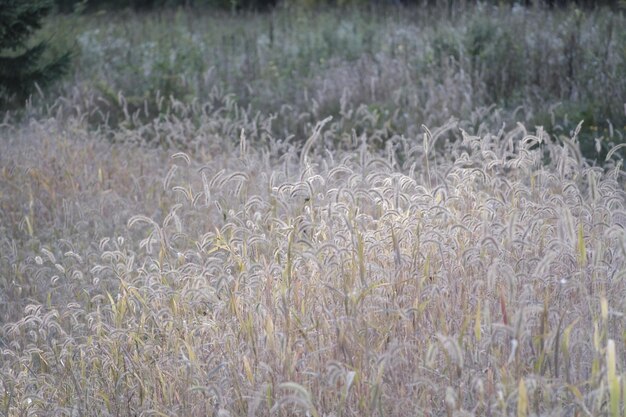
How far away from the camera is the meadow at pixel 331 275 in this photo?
3.28 m

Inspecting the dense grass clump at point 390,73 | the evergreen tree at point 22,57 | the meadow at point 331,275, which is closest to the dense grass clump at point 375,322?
the meadow at point 331,275

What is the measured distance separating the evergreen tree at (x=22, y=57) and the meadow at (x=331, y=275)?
470 mm

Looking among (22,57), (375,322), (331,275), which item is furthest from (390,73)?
(375,322)

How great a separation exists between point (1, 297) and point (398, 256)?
9.84 feet

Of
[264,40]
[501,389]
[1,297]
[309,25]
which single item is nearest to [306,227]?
[501,389]

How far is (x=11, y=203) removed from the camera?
7062mm

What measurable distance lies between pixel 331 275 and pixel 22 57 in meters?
6.80

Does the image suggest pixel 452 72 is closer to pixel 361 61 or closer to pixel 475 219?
pixel 361 61

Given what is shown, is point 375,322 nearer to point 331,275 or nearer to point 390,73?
point 331,275

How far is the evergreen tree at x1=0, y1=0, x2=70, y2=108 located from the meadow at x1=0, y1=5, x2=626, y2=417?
47cm

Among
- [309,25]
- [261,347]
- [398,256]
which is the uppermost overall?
[398,256]

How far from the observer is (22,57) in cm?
959

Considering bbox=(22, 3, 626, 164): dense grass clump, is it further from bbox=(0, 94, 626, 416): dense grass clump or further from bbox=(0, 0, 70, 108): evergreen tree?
bbox=(0, 94, 626, 416): dense grass clump

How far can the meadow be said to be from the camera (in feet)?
10.8
